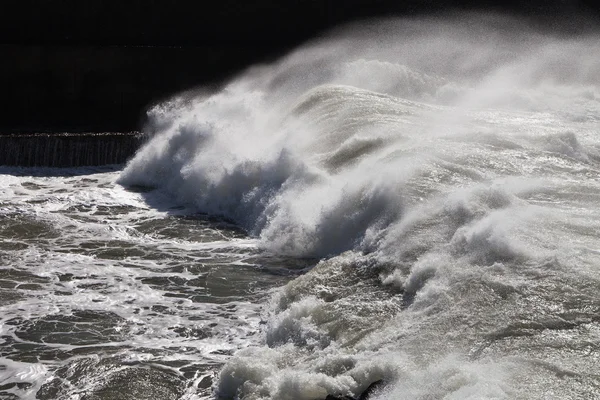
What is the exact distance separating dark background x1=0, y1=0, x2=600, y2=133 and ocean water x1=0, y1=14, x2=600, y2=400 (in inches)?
150

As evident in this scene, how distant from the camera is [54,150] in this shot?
17141 millimetres

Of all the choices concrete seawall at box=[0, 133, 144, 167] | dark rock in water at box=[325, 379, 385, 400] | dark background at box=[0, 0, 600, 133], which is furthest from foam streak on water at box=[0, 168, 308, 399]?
dark background at box=[0, 0, 600, 133]

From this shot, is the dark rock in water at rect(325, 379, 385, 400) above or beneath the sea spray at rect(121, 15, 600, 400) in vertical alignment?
beneath

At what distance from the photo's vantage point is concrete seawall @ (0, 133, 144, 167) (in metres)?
17.1

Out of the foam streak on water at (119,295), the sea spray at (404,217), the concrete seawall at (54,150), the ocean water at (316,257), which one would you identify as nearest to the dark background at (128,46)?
the sea spray at (404,217)

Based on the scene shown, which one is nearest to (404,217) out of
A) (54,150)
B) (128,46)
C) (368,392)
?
(368,392)

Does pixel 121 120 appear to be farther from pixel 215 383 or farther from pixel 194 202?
pixel 215 383

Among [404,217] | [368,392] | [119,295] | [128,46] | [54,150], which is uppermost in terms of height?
[128,46]

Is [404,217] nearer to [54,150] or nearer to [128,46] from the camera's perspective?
[54,150]

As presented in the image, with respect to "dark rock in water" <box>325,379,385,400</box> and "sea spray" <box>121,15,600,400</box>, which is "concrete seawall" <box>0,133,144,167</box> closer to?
"sea spray" <box>121,15,600,400</box>

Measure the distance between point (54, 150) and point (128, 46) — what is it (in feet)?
20.9

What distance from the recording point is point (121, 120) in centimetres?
2161

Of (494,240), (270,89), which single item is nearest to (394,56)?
(270,89)

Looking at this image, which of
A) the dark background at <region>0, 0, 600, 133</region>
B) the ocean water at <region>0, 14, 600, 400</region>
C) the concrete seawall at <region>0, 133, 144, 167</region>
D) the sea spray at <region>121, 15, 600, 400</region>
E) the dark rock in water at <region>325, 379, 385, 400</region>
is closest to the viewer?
the dark rock in water at <region>325, 379, 385, 400</region>
